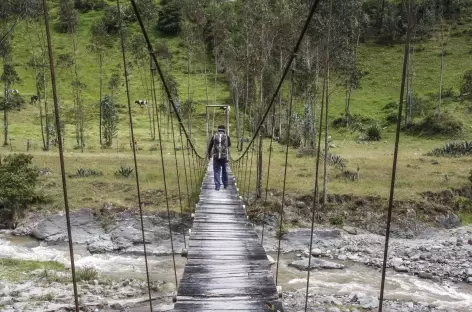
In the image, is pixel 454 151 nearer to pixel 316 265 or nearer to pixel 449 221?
pixel 449 221

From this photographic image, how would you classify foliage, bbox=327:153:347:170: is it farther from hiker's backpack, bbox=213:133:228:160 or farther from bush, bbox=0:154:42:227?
bush, bbox=0:154:42:227

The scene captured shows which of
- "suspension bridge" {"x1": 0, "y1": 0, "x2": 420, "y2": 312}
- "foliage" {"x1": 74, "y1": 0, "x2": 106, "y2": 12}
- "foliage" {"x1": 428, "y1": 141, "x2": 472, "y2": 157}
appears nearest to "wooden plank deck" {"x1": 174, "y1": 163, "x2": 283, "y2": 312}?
"suspension bridge" {"x1": 0, "y1": 0, "x2": 420, "y2": 312}

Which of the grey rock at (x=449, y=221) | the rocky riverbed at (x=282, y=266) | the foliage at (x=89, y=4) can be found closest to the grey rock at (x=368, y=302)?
the rocky riverbed at (x=282, y=266)

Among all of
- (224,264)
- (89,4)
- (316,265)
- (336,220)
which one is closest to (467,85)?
(336,220)

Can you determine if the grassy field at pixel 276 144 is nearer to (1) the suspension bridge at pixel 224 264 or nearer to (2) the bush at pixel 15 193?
(2) the bush at pixel 15 193

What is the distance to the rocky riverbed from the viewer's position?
8.15 meters

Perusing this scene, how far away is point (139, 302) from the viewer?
26.7 feet

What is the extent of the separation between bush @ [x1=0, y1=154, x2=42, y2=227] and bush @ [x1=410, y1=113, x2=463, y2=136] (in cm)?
2114

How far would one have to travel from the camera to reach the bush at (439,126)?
25.8 meters

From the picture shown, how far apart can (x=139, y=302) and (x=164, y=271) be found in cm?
177

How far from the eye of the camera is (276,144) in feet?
86.1

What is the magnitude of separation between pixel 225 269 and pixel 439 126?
78.9 feet

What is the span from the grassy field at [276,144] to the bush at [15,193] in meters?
0.69

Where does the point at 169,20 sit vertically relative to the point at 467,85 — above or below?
above
